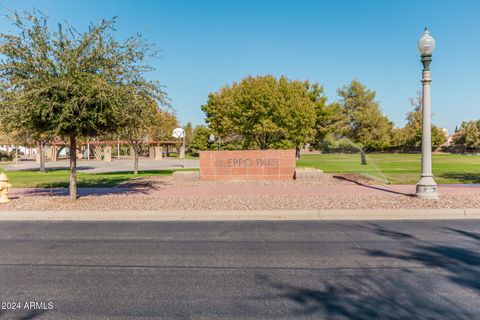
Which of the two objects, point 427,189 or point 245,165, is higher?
point 245,165

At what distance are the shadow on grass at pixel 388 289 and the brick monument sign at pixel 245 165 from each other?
11882 millimetres

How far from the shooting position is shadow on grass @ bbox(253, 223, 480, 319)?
372 cm

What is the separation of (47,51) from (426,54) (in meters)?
11.3

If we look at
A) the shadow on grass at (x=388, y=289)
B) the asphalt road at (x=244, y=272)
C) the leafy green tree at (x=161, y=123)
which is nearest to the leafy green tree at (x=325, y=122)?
the leafy green tree at (x=161, y=123)

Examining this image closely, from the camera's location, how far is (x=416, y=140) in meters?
74.4

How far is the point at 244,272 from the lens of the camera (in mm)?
5012

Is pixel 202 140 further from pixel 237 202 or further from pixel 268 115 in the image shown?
pixel 237 202

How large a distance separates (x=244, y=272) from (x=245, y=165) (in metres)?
12.8

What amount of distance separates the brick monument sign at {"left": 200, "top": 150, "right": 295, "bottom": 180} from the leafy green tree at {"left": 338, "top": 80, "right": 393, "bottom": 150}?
157 feet

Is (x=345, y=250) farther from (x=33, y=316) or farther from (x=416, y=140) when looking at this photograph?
(x=416, y=140)

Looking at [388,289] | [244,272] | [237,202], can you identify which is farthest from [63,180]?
[388,289]

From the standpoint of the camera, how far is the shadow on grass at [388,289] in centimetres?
372

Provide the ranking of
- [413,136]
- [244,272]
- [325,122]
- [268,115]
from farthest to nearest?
[413,136], [325,122], [268,115], [244,272]

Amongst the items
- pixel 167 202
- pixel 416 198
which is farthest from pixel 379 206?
pixel 167 202
